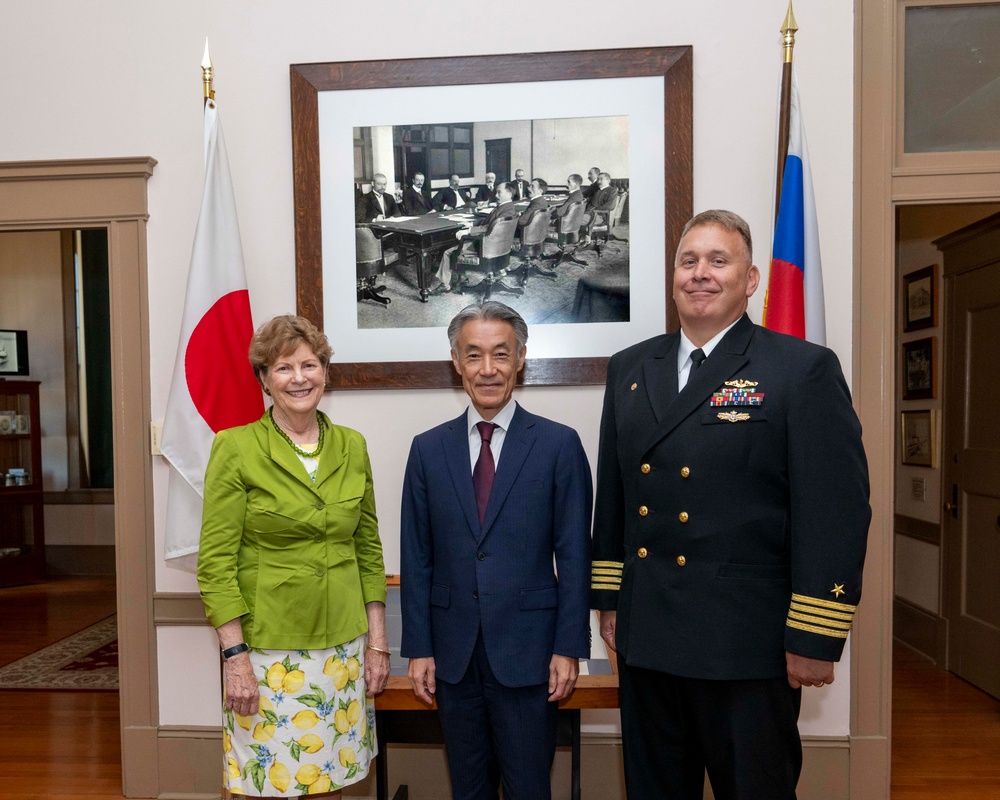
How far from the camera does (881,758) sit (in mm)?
2527

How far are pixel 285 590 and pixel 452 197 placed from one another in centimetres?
148

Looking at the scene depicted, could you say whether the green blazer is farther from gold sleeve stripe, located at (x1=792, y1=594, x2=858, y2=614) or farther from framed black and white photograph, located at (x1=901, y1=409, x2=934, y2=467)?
framed black and white photograph, located at (x1=901, y1=409, x2=934, y2=467)

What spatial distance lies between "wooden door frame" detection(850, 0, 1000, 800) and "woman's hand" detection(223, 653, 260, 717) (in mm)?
1949

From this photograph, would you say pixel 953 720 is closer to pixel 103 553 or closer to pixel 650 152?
pixel 650 152

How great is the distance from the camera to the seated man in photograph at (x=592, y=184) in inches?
101

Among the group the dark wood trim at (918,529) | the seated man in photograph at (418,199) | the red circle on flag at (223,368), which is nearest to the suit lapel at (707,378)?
the seated man in photograph at (418,199)

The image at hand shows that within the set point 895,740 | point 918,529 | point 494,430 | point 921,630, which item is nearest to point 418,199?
point 494,430

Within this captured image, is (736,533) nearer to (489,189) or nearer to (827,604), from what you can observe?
(827,604)

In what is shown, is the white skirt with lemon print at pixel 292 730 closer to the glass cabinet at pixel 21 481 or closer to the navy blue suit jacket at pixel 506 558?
the navy blue suit jacket at pixel 506 558

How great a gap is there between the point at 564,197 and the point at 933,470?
3.03 meters

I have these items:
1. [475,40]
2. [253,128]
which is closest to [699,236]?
[475,40]

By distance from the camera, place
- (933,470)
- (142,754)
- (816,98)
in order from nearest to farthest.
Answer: (816,98) < (142,754) < (933,470)

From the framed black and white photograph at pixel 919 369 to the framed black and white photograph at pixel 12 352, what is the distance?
717 centimetres

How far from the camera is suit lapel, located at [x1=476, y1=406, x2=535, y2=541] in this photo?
1.73 metres
